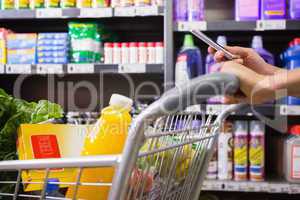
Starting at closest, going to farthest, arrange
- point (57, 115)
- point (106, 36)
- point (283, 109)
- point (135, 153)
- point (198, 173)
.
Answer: point (135, 153)
point (198, 173)
point (57, 115)
point (283, 109)
point (106, 36)

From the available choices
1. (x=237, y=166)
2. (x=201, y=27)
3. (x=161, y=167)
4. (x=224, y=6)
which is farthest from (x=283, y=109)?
(x=161, y=167)

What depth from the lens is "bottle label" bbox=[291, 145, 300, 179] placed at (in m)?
2.00

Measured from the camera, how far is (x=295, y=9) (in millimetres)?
2021

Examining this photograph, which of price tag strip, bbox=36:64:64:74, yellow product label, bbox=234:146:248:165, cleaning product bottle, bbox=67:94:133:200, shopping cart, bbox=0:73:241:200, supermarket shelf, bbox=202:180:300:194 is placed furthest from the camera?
price tag strip, bbox=36:64:64:74

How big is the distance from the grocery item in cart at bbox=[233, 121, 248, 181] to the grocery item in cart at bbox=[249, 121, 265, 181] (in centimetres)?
3

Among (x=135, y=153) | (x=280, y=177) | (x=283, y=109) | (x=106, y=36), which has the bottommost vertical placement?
(x=280, y=177)

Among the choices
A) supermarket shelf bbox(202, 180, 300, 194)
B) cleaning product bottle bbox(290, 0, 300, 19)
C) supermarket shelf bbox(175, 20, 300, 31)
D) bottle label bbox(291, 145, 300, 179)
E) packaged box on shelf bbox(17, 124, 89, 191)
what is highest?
cleaning product bottle bbox(290, 0, 300, 19)

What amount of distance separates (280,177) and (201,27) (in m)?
0.92

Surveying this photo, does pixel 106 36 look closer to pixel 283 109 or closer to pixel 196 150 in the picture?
pixel 283 109

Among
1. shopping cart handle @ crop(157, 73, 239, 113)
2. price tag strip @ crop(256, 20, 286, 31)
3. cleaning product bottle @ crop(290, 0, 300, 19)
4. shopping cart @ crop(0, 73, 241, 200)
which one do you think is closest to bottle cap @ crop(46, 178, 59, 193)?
shopping cart @ crop(0, 73, 241, 200)

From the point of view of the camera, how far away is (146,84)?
2598 mm

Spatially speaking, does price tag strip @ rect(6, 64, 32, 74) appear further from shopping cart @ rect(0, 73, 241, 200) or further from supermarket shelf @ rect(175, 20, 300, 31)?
shopping cart @ rect(0, 73, 241, 200)

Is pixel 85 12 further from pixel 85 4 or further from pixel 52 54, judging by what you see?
pixel 52 54

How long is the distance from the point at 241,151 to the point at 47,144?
1440 mm
